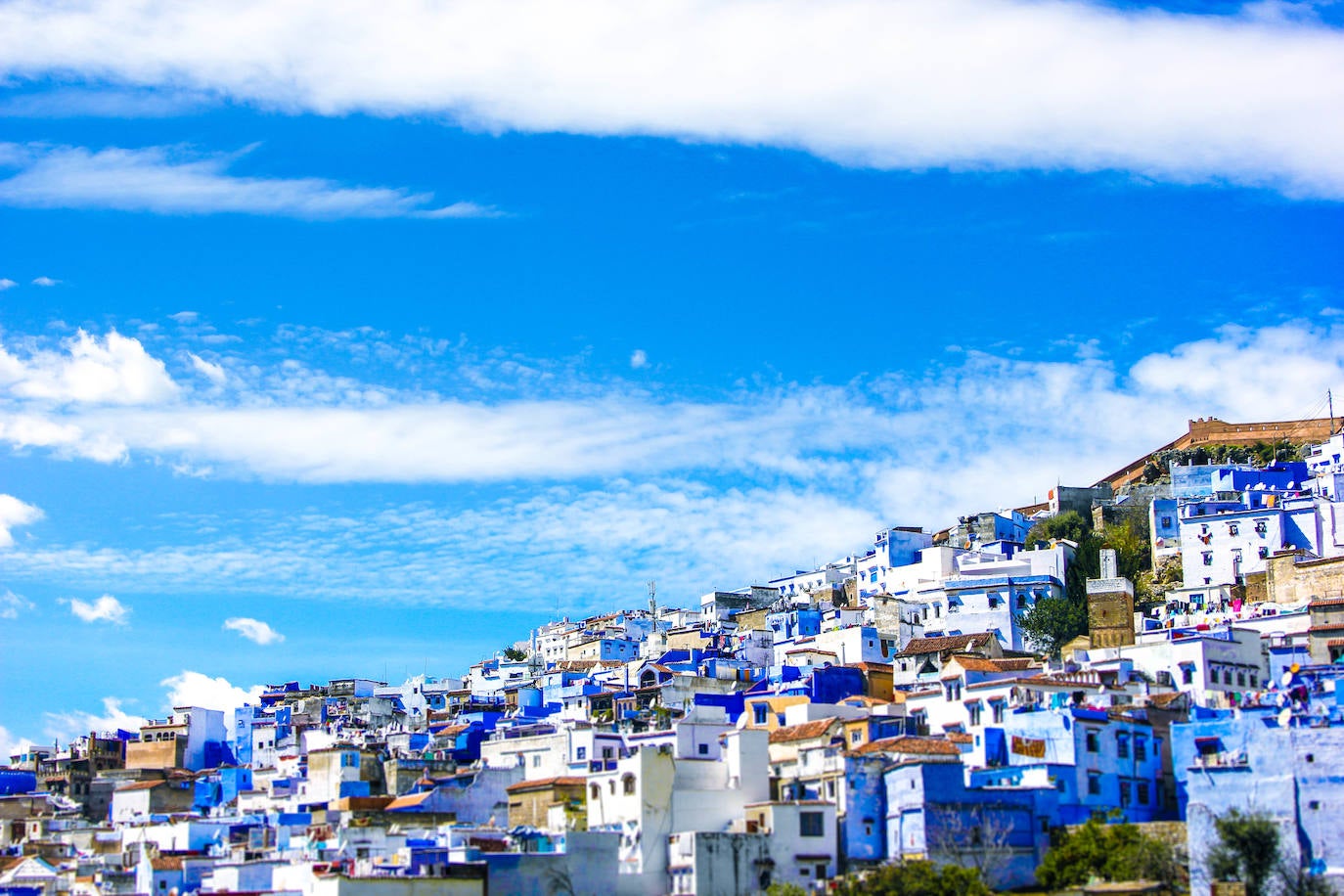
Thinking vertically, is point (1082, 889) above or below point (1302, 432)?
below

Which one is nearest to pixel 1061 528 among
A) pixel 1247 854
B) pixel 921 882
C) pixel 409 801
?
pixel 409 801

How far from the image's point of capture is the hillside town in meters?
44.4

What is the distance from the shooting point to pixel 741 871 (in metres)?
44.4

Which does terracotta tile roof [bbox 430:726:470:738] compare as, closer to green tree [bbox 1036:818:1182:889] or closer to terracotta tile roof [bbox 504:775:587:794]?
terracotta tile roof [bbox 504:775:587:794]

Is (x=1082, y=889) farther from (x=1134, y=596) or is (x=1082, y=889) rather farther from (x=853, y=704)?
(x=1134, y=596)

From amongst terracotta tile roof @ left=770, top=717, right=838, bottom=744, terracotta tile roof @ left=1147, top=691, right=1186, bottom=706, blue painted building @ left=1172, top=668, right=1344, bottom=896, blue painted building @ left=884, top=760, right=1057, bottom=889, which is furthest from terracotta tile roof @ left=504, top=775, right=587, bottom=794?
blue painted building @ left=1172, top=668, right=1344, bottom=896

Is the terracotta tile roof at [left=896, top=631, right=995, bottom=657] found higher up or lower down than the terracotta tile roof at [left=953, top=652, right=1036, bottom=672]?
higher up

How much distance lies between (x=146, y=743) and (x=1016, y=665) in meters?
34.5

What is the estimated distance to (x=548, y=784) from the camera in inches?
2008

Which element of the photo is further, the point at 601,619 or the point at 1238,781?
the point at 601,619

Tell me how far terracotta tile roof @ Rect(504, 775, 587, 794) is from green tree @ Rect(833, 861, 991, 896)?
10317 mm

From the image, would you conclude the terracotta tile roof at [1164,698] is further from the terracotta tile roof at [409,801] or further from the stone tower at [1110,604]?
the terracotta tile roof at [409,801]

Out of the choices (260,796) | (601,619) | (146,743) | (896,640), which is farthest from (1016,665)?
(601,619)

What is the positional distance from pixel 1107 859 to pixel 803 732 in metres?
10.6
